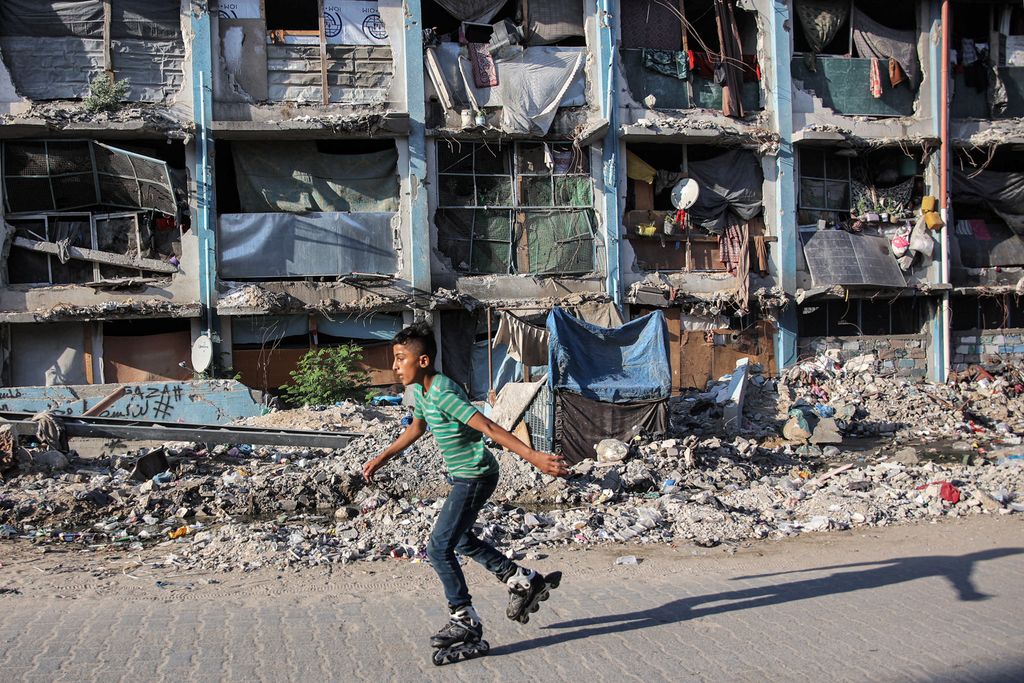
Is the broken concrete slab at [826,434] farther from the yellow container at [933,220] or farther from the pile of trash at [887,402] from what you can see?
the yellow container at [933,220]

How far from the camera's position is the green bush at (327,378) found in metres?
14.9

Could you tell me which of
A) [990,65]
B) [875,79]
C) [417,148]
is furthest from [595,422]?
[990,65]

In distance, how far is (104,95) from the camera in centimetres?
1491

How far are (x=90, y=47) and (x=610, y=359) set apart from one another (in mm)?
10963

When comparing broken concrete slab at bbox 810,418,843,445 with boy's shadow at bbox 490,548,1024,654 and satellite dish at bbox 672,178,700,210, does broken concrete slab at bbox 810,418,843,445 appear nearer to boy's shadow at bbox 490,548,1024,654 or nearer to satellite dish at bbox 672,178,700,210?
satellite dish at bbox 672,178,700,210

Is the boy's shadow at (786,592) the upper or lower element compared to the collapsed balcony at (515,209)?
lower

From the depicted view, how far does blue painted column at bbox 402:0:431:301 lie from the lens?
Result: 1609cm

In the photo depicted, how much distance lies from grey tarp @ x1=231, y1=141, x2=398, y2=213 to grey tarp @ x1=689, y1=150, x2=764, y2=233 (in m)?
6.15

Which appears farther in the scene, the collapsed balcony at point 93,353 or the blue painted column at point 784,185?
the blue painted column at point 784,185

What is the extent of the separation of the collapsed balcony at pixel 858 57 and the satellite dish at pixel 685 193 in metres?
3.32

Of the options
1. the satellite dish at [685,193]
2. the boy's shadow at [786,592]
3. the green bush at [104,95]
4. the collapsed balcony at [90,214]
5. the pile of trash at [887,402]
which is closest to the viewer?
the boy's shadow at [786,592]

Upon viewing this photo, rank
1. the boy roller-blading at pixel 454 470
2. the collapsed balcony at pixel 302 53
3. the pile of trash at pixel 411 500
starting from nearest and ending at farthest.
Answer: the boy roller-blading at pixel 454 470 < the pile of trash at pixel 411 500 < the collapsed balcony at pixel 302 53

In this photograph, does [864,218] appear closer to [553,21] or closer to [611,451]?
[553,21]

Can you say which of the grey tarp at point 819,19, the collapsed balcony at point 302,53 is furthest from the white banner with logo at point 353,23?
the grey tarp at point 819,19
